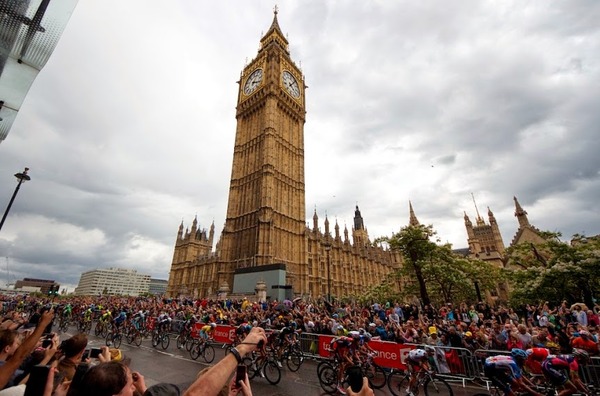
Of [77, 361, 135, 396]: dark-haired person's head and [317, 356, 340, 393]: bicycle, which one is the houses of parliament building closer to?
[317, 356, 340, 393]: bicycle

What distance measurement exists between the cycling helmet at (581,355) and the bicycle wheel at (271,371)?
24.4 feet

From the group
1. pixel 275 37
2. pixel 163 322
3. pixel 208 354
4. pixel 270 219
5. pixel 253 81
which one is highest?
pixel 275 37

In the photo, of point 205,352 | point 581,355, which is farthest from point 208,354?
point 581,355

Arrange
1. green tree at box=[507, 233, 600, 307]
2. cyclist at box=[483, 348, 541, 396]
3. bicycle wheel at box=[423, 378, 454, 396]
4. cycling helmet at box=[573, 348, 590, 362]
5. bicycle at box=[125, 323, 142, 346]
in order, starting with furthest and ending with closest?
green tree at box=[507, 233, 600, 307] → bicycle at box=[125, 323, 142, 346] → bicycle wheel at box=[423, 378, 454, 396] → cycling helmet at box=[573, 348, 590, 362] → cyclist at box=[483, 348, 541, 396]

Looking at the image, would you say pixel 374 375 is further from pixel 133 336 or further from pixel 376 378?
pixel 133 336

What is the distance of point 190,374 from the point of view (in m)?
8.49

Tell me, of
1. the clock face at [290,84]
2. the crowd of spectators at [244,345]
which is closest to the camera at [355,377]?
the crowd of spectators at [244,345]

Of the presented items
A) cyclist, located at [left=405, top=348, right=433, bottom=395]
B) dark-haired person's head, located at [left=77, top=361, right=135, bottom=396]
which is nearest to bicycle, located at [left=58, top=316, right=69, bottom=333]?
cyclist, located at [left=405, top=348, right=433, bottom=395]

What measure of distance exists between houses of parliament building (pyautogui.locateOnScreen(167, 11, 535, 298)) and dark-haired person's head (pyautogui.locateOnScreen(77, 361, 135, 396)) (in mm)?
24916

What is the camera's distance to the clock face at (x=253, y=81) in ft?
158

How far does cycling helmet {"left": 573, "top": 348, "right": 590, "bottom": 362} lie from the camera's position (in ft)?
21.1

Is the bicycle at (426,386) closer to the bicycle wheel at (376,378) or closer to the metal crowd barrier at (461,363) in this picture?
the bicycle wheel at (376,378)

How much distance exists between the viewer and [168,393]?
186 cm

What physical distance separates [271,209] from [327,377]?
1198 inches
